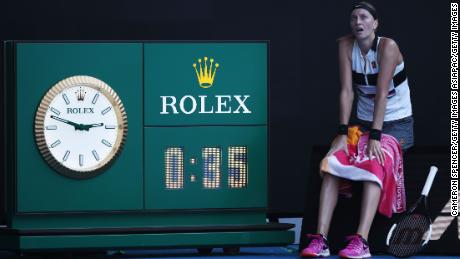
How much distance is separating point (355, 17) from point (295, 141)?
60.9 inches

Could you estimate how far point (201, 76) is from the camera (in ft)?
24.2

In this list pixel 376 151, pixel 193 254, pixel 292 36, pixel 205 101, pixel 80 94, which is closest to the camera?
pixel 376 151

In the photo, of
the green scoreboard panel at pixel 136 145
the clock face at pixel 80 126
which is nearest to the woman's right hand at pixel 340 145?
the green scoreboard panel at pixel 136 145

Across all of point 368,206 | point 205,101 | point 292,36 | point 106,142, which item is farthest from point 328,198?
point 292,36

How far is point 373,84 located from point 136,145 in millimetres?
1309

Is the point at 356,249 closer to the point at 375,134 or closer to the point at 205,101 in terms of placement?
the point at 375,134

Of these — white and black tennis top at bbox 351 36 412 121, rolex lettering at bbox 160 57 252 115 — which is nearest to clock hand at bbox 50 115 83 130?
rolex lettering at bbox 160 57 252 115

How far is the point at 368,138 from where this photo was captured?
7.21 meters

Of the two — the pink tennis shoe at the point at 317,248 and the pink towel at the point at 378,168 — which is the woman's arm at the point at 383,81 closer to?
the pink towel at the point at 378,168

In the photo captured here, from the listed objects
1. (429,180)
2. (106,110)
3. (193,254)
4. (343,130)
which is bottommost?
(193,254)

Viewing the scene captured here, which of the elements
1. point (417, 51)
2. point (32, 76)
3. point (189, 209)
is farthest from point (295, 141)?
point (32, 76)

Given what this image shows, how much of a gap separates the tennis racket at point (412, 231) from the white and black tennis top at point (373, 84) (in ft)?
1.31

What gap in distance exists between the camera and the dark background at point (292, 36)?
8359mm

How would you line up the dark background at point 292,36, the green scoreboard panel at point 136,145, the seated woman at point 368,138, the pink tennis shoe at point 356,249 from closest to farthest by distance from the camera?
the pink tennis shoe at point 356,249, the seated woman at point 368,138, the green scoreboard panel at point 136,145, the dark background at point 292,36
